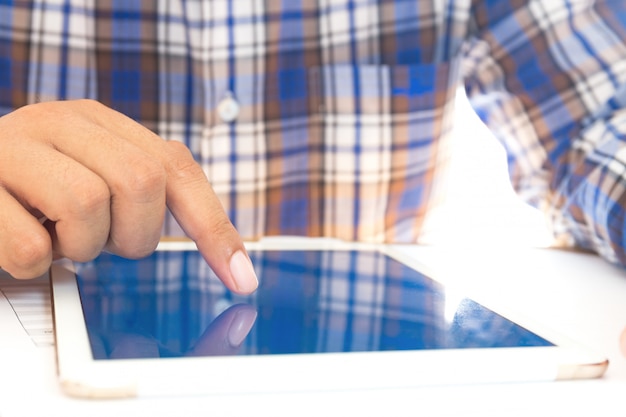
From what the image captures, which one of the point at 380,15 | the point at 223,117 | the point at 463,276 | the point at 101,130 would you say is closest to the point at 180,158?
the point at 101,130

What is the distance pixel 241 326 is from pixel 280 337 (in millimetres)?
26

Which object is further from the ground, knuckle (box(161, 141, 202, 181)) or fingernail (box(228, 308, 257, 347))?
knuckle (box(161, 141, 202, 181))

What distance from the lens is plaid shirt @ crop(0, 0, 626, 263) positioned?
2.68 feet

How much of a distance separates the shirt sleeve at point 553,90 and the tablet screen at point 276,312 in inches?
14.5

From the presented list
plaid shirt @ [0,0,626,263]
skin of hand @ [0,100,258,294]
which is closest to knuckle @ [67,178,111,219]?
skin of hand @ [0,100,258,294]

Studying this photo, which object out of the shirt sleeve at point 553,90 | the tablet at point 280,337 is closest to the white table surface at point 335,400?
the tablet at point 280,337

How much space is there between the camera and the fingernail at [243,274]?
15.7 inches

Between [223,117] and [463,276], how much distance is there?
379mm

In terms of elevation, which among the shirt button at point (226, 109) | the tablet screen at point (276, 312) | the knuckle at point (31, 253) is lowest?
the tablet screen at point (276, 312)

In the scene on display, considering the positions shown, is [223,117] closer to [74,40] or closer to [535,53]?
[74,40]

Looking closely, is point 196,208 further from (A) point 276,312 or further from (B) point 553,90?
(B) point 553,90

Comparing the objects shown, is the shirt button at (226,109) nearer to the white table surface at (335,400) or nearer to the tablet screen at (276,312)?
the tablet screen at (276,312)

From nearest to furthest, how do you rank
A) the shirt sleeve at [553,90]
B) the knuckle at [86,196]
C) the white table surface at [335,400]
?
the white table surface at [335,400] → the knuckle at [86,196] → the shirt sleeve at [553,90]

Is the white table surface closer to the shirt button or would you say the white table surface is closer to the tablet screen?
the tablet screen
